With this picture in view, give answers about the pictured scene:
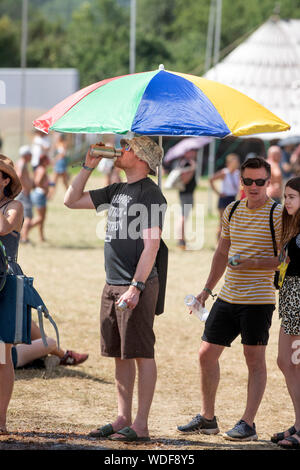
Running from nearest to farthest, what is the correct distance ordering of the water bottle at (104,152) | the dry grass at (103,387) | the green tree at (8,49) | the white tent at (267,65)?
the water bottle at (104,152), the dry grass at (103,387), the white tent at (267,65), the green tree at (8,49)

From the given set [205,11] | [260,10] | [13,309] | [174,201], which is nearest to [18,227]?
[13,309]

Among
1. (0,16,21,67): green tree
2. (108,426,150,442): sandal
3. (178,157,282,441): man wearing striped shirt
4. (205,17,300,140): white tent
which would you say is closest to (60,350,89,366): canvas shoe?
(178,157,282,441): man wearing striped shirt

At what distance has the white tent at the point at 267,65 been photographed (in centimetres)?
1845

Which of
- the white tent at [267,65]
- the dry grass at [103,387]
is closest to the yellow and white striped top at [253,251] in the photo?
the dry grass at [103,387]

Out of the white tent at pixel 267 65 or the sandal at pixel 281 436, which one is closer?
the sandal at pixel 281 436

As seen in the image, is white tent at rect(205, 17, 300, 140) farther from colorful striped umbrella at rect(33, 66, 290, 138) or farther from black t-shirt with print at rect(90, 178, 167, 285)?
black t-shirt with print at rect(90, 178, 167, 285)

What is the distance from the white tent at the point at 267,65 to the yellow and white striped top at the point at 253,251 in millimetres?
13270

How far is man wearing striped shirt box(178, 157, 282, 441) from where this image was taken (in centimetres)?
485

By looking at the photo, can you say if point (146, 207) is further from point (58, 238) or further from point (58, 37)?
point (58, 37)

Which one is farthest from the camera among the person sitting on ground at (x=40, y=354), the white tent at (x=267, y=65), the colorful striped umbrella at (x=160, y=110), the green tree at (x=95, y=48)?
the green tree at (x=95, y=48)

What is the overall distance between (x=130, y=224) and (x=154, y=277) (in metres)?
0.36

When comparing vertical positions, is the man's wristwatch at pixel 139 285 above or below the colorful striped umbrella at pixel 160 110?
below

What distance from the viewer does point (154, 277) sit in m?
4.80

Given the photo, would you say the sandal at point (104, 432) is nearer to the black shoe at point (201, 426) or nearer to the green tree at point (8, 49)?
the black shoe at point (201, 426)
